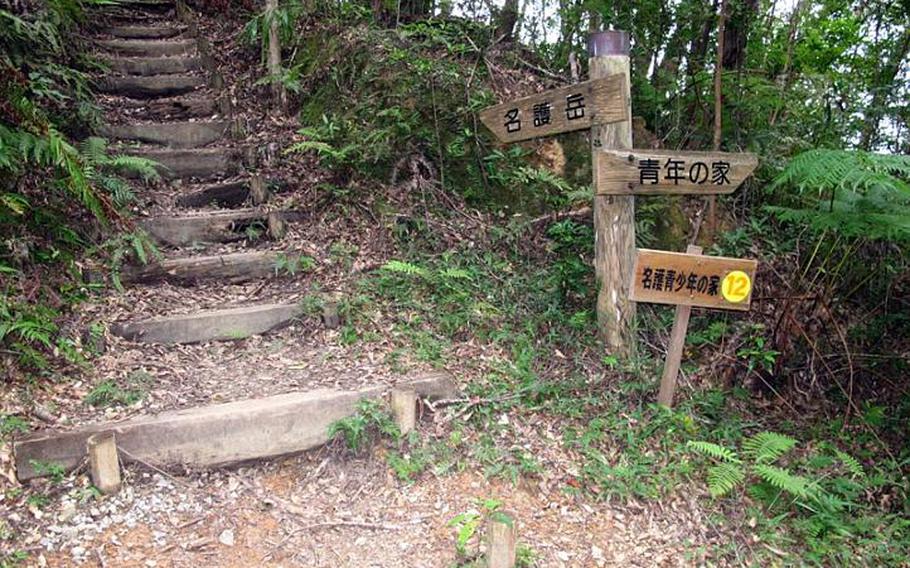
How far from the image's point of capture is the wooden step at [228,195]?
6023 mm

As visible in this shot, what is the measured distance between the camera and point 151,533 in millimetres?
3041

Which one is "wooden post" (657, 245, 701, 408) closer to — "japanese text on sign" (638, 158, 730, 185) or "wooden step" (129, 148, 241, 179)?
"japanese text on sign" (638, 158, 730, 185)

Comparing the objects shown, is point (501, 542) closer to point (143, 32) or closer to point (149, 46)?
point (149, 46)

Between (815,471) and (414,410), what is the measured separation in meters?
2.76

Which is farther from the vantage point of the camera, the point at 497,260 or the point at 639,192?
the point at 497,260

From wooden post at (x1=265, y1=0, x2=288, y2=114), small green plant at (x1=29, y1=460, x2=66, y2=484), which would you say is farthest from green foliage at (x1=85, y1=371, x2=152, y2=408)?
wooden post at (x1=265, y1=0, x2=288, y2=114)

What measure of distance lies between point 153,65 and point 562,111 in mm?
6117

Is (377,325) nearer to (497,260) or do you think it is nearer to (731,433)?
(497,260)

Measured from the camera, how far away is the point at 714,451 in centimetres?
368

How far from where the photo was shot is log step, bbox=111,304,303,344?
4.32 m

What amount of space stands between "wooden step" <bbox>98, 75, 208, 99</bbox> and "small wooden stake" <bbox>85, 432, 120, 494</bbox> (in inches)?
227

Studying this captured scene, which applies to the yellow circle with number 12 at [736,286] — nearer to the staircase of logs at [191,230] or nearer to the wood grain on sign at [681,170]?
the wood grain on sign at [681,170]

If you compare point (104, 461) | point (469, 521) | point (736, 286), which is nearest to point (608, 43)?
point (736, 286)

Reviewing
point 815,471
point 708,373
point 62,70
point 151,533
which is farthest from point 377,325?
point 62,70
